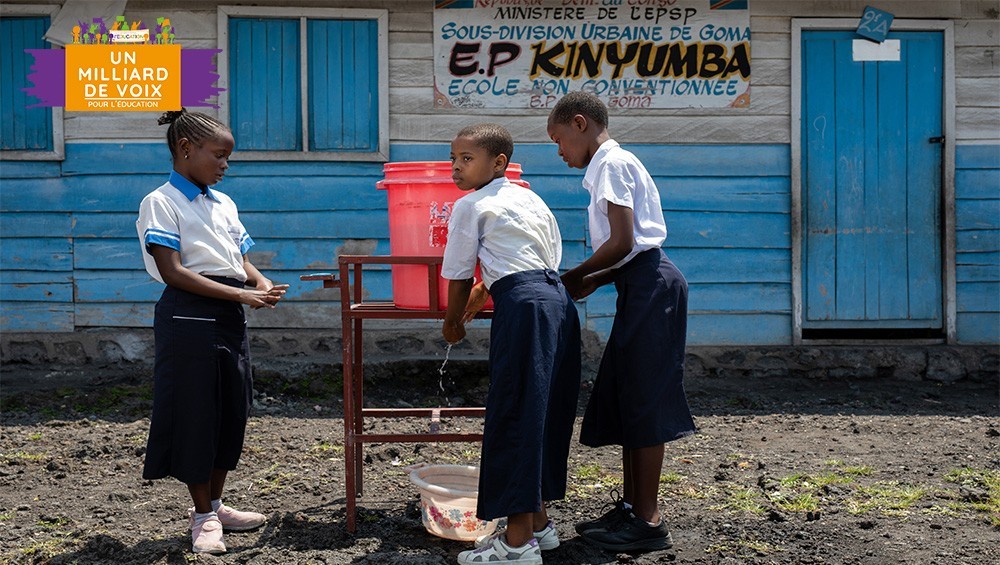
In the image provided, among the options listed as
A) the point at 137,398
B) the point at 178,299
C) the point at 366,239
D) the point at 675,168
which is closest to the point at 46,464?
the point at 137,398

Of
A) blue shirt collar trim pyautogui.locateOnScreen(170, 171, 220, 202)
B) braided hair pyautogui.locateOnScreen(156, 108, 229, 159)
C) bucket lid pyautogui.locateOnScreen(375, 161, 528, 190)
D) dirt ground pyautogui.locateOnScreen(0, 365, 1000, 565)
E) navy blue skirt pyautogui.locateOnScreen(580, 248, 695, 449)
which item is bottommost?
dirt ground pyautogui.locateOnScreen(0, 365, 1000, 565)

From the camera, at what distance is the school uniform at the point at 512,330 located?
11.5 feet

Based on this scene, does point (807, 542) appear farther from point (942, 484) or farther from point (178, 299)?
point (178, 299)

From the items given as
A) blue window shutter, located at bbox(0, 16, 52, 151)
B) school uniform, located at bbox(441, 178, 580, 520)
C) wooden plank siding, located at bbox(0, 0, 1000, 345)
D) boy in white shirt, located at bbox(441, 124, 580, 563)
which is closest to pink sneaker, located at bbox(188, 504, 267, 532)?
boy in white shirt, located at bbox(441, 124, 580, 563)

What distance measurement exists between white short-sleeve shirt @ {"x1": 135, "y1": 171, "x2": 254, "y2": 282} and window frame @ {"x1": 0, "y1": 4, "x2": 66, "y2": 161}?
4.21 meters

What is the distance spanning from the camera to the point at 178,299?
3.78m

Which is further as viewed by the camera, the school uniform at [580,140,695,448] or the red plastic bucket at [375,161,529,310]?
the red plastic bucket at [375,161,529,310]

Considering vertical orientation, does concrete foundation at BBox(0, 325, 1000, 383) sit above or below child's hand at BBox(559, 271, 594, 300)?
below

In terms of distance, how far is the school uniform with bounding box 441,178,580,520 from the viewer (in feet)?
11.5

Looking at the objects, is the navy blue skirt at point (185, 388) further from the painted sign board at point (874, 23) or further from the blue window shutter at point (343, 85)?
the painted sign board at point (874, 23)

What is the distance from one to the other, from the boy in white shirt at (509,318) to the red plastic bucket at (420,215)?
0.32m

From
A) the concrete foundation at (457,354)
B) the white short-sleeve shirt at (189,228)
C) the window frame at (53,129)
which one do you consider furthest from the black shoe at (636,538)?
the window frame at (53,129)

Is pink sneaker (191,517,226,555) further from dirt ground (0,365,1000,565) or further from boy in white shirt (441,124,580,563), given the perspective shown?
boy in white shirt (441,124,580,563)

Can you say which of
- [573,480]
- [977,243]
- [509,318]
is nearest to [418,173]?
→ [509,318]
